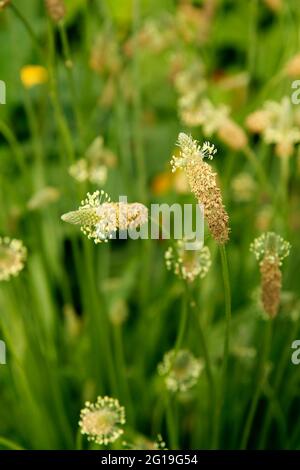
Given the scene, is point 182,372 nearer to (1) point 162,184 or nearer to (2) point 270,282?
(2) point 270,282

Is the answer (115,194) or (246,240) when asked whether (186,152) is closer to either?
(246,240)

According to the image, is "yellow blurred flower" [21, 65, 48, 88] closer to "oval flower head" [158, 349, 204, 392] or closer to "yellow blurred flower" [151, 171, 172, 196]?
"yellow blurred flower" [151, 171, 172, 196]

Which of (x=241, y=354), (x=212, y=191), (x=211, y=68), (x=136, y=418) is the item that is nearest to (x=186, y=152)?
(x=212, y=191)

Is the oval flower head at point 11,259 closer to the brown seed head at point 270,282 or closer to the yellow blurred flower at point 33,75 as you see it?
the brown seed head at point 270,282

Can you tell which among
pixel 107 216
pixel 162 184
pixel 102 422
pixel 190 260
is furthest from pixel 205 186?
pixel 162 184

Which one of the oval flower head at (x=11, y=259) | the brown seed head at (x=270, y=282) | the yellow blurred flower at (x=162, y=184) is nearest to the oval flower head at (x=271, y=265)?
the brown seed head at (x=270, y=282)
